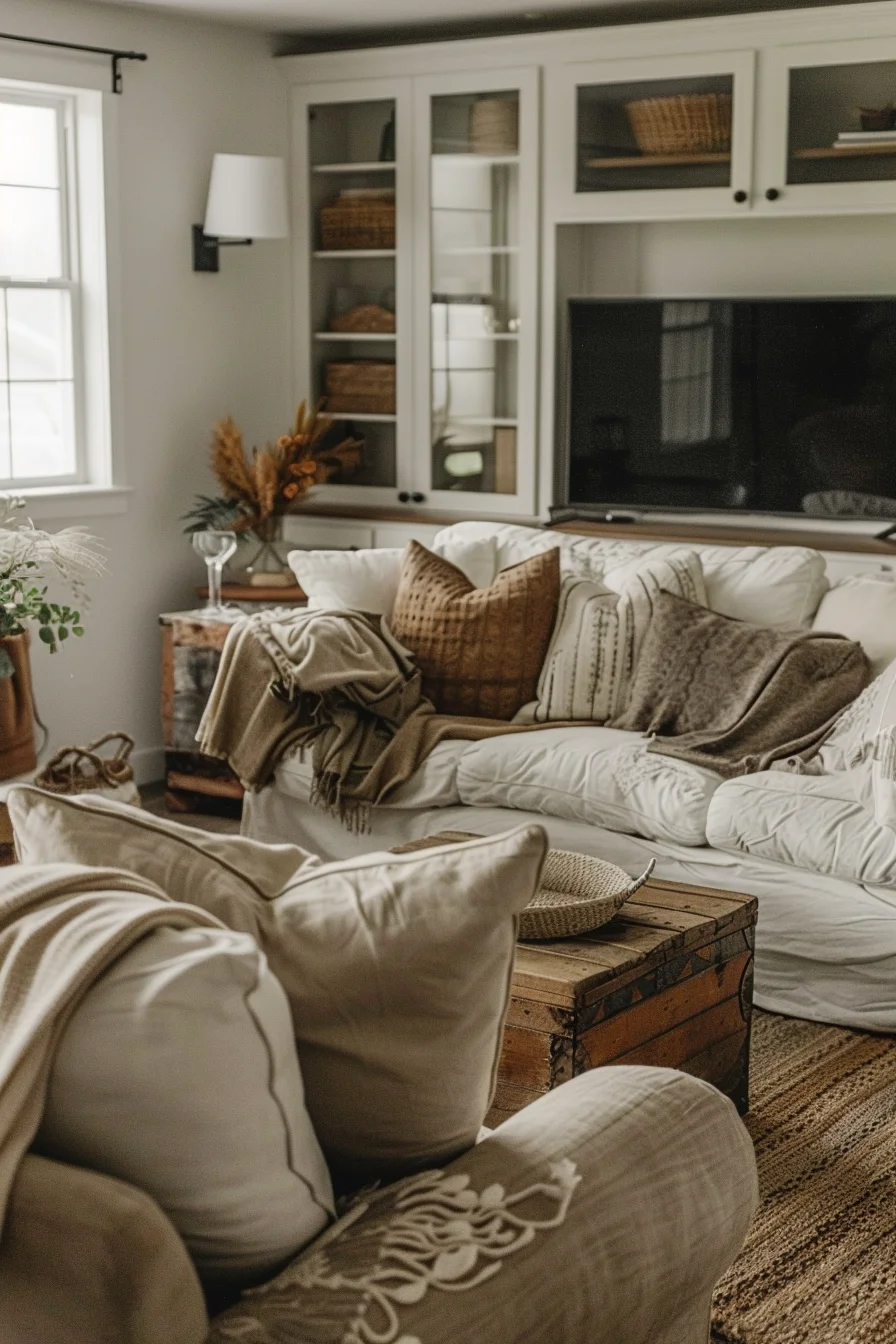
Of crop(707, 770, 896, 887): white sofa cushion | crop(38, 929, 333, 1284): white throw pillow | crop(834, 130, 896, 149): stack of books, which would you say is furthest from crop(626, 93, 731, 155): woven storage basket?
crop(38, 929, 333, 1284): white throw pillow

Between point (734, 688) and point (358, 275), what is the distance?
2436mm

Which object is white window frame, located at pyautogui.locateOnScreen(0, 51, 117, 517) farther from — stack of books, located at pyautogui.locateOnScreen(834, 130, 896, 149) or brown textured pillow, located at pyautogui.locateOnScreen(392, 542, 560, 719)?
stack of books, located at pyautogui.locateOnScreen(834, 130, 896, 149)

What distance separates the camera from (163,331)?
5.34 m

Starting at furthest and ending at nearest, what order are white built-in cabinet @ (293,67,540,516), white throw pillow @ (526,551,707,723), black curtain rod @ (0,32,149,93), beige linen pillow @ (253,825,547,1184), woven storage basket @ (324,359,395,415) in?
woven storage basket @ (324,359,395,415)
white built-in cabinet @ (293,67,540,516)
black curtain rod @ (0,32,149,93)
white throw pillow @ (526,551,707,723)
beige linen pillow @ (253,825,547,1184)

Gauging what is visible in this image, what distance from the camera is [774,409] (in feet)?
16.1

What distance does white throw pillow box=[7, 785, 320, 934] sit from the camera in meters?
1.36

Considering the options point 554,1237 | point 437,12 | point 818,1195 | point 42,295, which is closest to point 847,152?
point 437,12

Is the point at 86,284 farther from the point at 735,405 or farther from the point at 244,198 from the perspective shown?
the point at 735,405

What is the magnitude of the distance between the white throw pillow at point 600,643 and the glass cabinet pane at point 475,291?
124cm

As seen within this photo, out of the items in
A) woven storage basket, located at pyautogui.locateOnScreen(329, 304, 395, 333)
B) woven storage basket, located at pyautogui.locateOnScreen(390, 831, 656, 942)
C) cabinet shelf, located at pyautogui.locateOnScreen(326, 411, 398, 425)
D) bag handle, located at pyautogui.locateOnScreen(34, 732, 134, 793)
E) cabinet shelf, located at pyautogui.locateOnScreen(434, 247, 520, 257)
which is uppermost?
cabinet shelf, located at pyautogui.locateOnScreen(434, 247, 520, 257)

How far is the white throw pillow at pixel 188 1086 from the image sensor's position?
3.58 feet

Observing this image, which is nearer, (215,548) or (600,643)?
(600,643)

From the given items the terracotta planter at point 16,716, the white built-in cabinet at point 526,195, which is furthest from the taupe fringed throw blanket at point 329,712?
the white built-in cabinet at point 526,195

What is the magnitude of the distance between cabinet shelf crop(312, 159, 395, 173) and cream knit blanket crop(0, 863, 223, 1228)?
4553 millimetres
